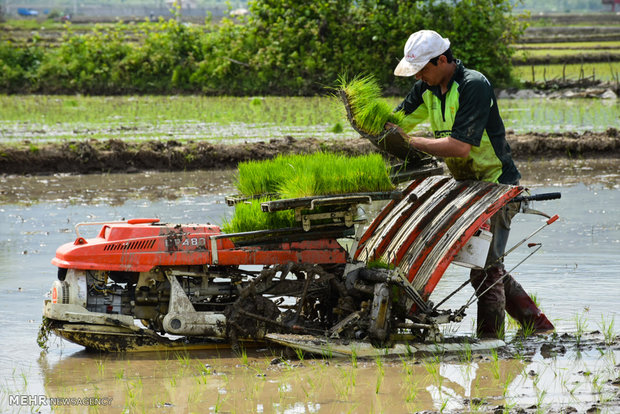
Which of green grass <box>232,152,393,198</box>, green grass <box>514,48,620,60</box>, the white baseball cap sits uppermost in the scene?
the white baseball cap

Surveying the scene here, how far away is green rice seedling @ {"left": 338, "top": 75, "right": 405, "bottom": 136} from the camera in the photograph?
488 cm

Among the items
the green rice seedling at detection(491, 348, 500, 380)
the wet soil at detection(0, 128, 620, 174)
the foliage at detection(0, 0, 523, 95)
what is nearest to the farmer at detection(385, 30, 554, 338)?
the green rice seedling at detection(491, 348, 500, 380)

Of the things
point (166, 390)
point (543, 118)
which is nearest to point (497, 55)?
point (543, 118)

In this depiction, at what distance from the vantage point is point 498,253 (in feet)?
16.7

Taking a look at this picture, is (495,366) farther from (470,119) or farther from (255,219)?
(255,219)

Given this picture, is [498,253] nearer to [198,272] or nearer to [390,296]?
[390,296]

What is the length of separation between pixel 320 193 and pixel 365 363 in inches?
38.1

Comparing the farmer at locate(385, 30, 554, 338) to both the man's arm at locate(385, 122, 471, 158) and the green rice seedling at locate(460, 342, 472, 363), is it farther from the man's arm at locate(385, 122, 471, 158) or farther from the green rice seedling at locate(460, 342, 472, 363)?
the green rice seedling at locate(460, 342, 472, 363)

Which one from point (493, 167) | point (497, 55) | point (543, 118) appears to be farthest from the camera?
point (497, 55)

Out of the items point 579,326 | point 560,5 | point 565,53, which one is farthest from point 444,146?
point 560,5

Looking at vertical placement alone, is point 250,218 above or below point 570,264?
above

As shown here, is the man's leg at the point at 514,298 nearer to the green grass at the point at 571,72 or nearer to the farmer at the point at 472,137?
the farmer at the point at 472,137

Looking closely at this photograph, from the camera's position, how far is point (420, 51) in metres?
4.75

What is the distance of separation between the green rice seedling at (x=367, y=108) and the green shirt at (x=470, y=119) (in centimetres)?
29
